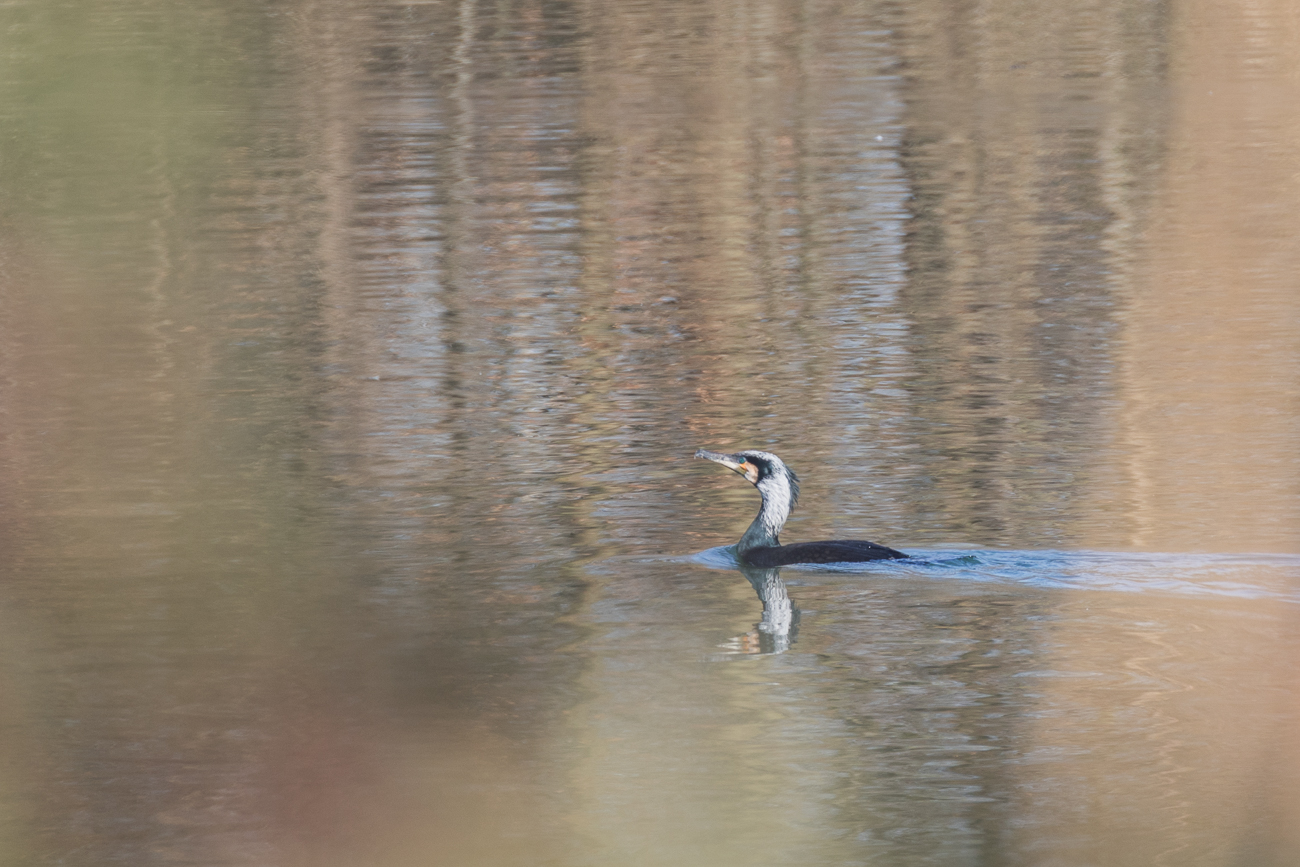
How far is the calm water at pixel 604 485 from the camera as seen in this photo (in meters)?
3.40

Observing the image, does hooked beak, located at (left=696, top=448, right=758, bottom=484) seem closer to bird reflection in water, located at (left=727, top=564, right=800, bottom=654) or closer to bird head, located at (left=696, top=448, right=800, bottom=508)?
bird head, located at (left=696, top=448, right=800, bottom=508)

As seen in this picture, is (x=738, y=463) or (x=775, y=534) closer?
(x=775, y=534)

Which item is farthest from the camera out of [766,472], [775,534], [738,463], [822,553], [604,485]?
[604,485]

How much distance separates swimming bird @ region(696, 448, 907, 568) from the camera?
9.23m

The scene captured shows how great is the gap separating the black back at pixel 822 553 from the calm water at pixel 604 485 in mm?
85

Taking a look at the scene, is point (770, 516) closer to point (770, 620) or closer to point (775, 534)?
point (775, 534)

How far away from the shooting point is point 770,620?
8711mm

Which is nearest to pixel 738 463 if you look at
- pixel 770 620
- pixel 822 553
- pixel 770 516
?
pixel 770 516

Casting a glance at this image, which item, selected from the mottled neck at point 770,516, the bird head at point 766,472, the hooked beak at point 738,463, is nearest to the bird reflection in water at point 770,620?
the mottled neck at point 770,516

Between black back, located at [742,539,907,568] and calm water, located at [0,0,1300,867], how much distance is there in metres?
0.09

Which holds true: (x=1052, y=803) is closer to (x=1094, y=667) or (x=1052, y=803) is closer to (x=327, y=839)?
(x=1094, y=667)

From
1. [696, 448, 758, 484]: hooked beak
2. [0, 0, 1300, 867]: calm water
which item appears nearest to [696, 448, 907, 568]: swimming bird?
[696, 448, 758, 484]: hooked beak

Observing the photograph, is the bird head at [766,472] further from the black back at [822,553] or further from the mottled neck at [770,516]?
the black back at [822,553]

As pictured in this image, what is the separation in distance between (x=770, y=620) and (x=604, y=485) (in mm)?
2605
